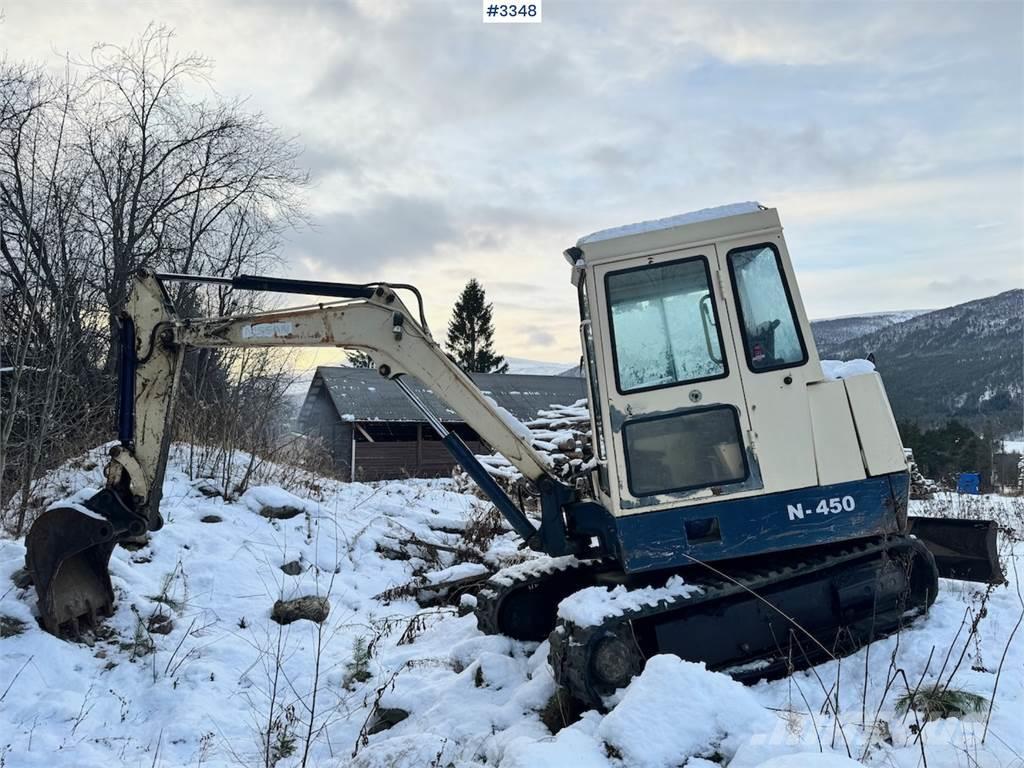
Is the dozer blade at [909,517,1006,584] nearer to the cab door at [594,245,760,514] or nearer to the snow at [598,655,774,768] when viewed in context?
the cab door at [594,245,760,514]

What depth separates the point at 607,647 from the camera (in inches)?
177

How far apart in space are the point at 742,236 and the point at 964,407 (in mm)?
112890

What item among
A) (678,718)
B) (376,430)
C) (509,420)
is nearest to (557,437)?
(509,420)

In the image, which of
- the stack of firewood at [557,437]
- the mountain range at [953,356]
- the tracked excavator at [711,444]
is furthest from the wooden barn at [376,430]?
the mountain range at [953,356]

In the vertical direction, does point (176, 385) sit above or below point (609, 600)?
above

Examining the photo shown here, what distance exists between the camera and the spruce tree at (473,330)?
46750mm

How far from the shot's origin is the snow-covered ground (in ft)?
11.5

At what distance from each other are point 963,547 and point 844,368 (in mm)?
2120

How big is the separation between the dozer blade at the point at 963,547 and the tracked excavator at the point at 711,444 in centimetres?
90

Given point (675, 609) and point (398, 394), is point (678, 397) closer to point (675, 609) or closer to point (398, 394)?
point (675, 609)

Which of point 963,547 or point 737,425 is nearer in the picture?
point 737,425

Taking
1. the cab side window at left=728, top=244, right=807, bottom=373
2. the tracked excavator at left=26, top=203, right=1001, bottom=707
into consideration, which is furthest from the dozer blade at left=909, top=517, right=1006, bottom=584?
the cab side window at left=728, top=244, right=807, bottom=373

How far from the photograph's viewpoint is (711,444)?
4.88 metres

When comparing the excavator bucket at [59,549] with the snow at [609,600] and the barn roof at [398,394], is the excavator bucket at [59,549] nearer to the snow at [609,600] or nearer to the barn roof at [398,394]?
the snow at [609,600]
